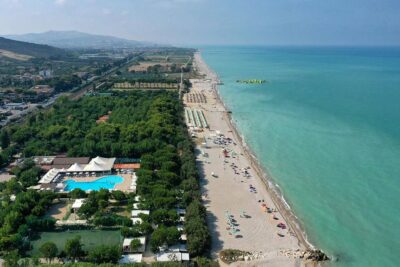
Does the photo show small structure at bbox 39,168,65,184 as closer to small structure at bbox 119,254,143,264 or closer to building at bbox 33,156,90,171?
building at bbox 33,156,90,171

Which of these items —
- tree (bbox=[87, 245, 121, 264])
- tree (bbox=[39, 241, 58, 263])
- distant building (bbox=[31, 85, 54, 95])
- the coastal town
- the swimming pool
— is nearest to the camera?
tree (bbox=[87, 245, 121, 264])

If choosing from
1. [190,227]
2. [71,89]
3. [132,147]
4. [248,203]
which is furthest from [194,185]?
[71,89]

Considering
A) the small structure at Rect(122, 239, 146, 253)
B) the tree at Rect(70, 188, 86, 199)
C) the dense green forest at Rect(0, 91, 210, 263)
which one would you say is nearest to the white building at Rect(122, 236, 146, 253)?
the small structure at Rect(122, 239, 146, 253)

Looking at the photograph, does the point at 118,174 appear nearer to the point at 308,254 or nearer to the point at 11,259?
the point at 11,259

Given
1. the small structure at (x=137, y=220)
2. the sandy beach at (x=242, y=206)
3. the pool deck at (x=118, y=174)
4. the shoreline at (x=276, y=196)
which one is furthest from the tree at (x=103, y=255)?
the shoreline at (x=276, y=196)

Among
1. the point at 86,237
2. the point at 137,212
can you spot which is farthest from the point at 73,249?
the point at 137,212
